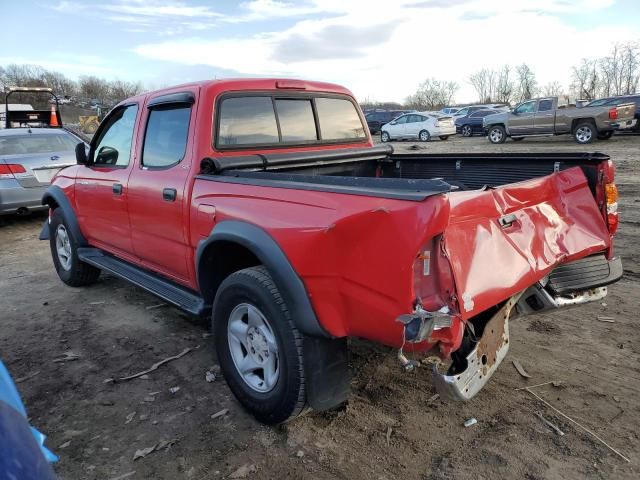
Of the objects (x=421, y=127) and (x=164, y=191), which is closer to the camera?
(x=164, y=191)

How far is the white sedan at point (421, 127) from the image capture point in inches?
947

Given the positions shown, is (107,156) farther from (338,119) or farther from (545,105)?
(545,105)

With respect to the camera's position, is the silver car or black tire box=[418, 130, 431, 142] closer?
the silver car

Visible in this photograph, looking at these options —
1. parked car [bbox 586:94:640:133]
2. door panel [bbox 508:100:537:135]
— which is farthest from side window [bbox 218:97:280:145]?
door panel [bbox 508:100:537:135]

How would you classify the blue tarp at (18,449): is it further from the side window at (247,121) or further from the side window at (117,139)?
the side window at (117,139)

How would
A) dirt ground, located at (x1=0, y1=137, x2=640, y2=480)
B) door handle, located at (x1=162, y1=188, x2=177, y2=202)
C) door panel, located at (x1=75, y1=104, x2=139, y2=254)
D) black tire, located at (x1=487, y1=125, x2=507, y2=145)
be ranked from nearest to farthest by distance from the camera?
dirt ground, located at (x1=0, y1=137, x2=640, y2=480) → door handle, located at (x1=162, y1=188, x2=177, y2=202) → door panel, located at (x1=75, y1=104, x2=139, y2=254) → black tire, located at (x1=487, y1=125, x2=507, y2=145)

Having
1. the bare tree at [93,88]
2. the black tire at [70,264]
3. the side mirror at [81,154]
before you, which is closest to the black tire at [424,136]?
the black tire at [70,264]

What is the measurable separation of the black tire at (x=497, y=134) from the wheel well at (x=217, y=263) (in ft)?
65.3

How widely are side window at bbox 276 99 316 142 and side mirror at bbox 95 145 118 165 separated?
1.63m

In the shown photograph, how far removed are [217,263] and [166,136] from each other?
1.19 metres

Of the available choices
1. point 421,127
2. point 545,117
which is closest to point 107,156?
point 545,117

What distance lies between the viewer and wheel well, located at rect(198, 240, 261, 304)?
10.3 ft

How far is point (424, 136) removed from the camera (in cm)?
2480

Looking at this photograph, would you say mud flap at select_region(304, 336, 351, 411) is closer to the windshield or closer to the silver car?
the silver car
